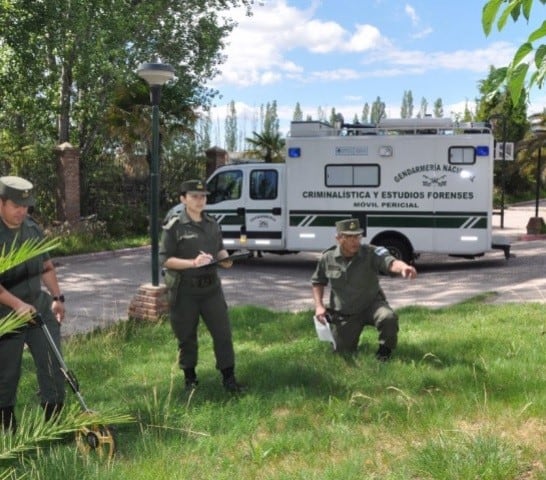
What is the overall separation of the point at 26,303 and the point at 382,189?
30.8ft

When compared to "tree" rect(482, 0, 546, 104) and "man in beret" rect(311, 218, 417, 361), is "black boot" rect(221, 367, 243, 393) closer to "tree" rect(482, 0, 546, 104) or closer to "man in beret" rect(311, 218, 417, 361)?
"man in beret" rect(311, 218, 417, 361)

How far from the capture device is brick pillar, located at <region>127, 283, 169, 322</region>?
8.30 m

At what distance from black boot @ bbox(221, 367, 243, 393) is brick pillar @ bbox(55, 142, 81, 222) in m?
14.2

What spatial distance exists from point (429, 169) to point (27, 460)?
10277 millimetres

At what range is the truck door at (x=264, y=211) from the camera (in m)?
13.3

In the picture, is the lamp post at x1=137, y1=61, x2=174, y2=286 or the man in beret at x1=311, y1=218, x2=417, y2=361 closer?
the man in beret at x1=311, y1=218, x2=417, y2=361

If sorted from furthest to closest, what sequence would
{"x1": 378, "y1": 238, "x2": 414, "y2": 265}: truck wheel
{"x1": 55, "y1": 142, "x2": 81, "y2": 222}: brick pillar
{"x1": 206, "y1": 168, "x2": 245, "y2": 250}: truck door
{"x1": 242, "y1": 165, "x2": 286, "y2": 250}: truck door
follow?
1. {"x1": 55, "y1": 142, "x2": 81, "y2": 222}: brick pillar
2. {"x1": 206, "y1": 168, "x2": 245, "y2": 250}: truck door
3. {"x1": 242, "y1": 165, "x2": 286, "y2": 250}: truck door
4. {"x1": 378, "y1": 238, "x2": 414, "y2": 265}: truck wheel

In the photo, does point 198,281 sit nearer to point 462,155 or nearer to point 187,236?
point 187,236

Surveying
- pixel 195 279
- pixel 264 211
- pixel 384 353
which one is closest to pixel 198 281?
pixel 195 279

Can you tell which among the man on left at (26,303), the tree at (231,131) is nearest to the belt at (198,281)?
the man on left at (26,303)

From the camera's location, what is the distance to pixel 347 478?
10.9 ft

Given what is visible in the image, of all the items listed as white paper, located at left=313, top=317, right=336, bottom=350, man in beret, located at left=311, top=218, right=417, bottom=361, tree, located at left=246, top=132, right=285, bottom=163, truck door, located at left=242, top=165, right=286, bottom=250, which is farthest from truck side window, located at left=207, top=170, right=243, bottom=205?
tree, located at left=246, top=132, right=285, bottom=163

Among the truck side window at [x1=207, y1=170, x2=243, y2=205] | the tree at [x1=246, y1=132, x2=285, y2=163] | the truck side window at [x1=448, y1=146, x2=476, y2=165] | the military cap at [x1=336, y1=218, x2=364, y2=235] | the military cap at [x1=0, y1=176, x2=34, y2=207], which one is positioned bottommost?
the military cap at [x1=336, y1=218, x2=364, y2=235]

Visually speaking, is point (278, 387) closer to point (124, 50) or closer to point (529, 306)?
point (529, 306)
